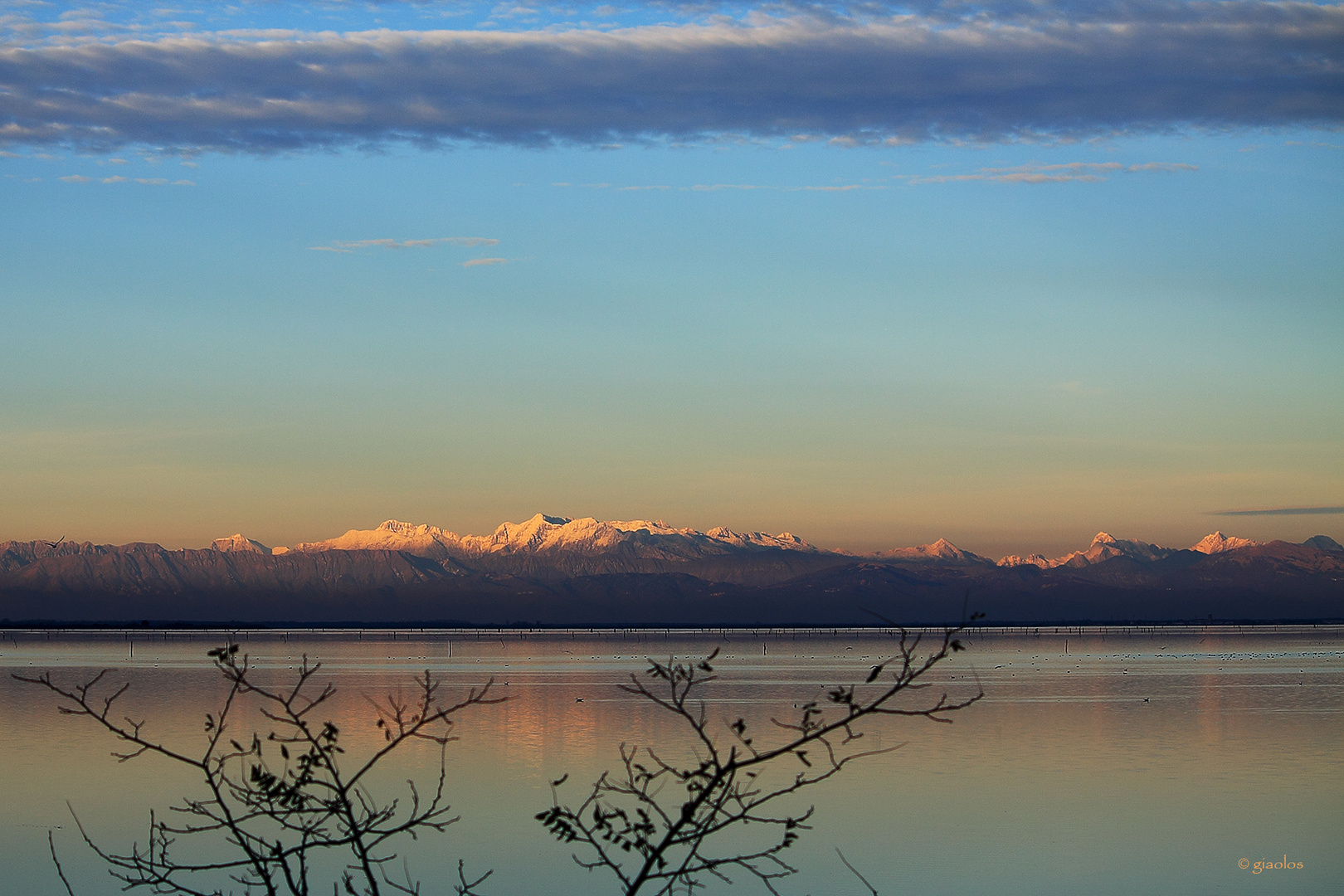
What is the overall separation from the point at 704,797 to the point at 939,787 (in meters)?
34.4

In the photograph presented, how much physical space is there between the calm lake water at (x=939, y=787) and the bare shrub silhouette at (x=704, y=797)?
1227mm

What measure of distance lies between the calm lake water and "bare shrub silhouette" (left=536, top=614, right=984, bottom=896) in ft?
4.03

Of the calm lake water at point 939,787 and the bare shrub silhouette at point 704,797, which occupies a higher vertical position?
the bare shrub silhouette at point 704,797

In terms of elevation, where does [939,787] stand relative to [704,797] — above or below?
below

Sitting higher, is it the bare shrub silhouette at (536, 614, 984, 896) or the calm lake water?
the bare shrub silhouette at (536, 614, 984, 896)

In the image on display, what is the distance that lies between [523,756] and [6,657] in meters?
127

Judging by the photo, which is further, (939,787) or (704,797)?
(939,787)

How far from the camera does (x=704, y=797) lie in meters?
8.02

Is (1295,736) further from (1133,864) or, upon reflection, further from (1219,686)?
(1219,686)

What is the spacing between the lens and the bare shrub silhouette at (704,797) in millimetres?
7758

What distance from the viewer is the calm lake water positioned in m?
28.8

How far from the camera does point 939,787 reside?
4069 centimetres

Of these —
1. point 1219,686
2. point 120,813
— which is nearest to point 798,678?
point 1219,686

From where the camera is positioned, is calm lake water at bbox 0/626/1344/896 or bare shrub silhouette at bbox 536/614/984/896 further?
calm lake water at bbox 0/626/1344/896
